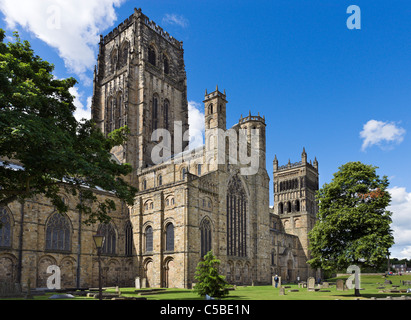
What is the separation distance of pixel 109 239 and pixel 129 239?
2469 millimetres

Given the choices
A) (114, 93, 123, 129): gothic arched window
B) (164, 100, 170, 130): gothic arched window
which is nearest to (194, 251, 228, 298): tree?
(114, 93, 123, 129): gothic arched window

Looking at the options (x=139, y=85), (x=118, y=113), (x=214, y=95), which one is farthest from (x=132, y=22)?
(x=214, y=95)

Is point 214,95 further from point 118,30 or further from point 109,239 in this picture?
point 118,30

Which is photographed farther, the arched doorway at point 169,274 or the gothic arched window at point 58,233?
the arched doorway at point 169,274

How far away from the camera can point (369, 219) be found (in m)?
25.7

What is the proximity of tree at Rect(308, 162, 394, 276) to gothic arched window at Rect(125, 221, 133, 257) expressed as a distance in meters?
23.8

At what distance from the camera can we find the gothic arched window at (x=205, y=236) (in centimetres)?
4167

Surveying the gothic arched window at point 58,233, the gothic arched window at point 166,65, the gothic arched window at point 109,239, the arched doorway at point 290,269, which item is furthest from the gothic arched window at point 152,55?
the arched doorway at point 290,269

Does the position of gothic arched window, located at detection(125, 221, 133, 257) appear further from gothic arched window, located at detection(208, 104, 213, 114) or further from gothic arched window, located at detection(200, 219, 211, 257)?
gothic arched window, located at detection(208, 104, 213, 114)

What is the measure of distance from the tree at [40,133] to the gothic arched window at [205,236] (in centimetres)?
2240

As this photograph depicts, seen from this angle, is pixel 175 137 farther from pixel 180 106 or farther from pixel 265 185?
pixel 265 185

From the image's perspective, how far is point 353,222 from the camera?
26609 mm

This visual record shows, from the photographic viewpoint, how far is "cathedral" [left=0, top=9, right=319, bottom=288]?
37.6m

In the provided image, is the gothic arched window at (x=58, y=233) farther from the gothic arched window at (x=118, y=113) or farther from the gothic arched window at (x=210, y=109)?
the gothic arched window at (x=118, y=113)
